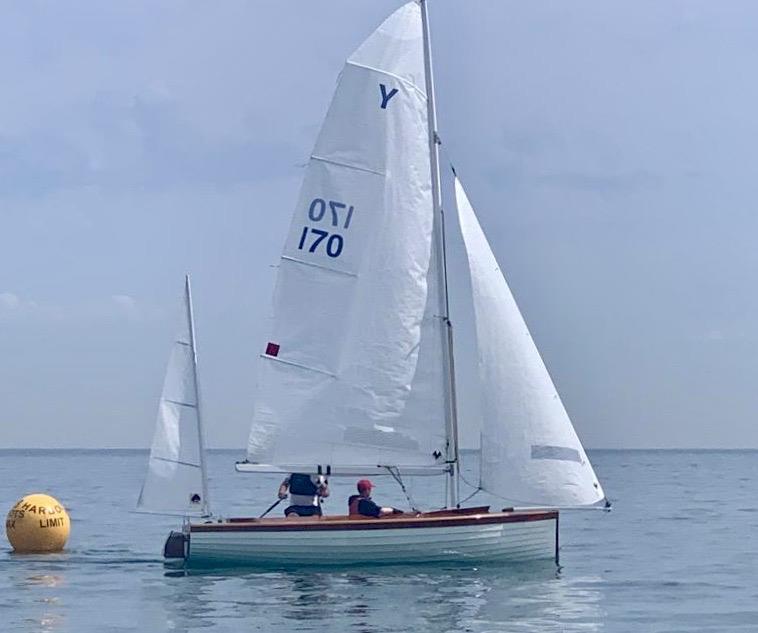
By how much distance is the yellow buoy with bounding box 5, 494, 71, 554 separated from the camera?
28531 mm

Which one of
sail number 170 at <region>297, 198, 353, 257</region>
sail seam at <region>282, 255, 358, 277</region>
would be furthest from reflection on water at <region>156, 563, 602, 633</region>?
sail number 170 at <region>297, 198, 353, 257</region>

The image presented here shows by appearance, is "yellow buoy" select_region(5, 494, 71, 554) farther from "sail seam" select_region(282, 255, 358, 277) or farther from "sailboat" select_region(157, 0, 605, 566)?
"sail seam" select_region(282, 255, 358, 277)

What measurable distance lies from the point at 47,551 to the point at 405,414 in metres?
7.77

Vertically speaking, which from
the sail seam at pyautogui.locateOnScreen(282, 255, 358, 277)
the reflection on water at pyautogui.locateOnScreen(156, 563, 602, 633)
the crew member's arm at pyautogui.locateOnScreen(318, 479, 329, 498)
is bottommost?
the reflection on water at pyautogui.locateOnScreen(156, 563, 602, 633)

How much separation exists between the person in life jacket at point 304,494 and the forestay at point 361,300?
1.19 ft

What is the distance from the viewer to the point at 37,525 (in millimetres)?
28594

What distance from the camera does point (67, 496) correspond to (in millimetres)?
61406

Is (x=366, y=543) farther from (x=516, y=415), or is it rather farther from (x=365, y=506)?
(x=516, y=415)

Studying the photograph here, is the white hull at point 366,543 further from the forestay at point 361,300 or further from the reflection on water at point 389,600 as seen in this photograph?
the forestay at point 361,300

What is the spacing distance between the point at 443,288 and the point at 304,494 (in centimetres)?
392

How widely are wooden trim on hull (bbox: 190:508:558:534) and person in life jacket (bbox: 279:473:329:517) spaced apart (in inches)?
38.9

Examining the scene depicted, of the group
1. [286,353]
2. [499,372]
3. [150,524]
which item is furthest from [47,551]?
[150,524]

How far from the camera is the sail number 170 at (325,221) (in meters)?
25.3

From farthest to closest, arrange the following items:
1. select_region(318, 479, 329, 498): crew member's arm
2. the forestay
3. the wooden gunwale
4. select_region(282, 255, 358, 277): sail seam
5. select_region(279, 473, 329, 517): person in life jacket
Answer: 1. select_region(318, 479, 329, 498): crew member's arm
2. select_region(279, 473, 329, 517): person in life jacket
3. select_region(282, 255, 358, 277): sail seam
4. the forestay
5. the wooden gunwale
